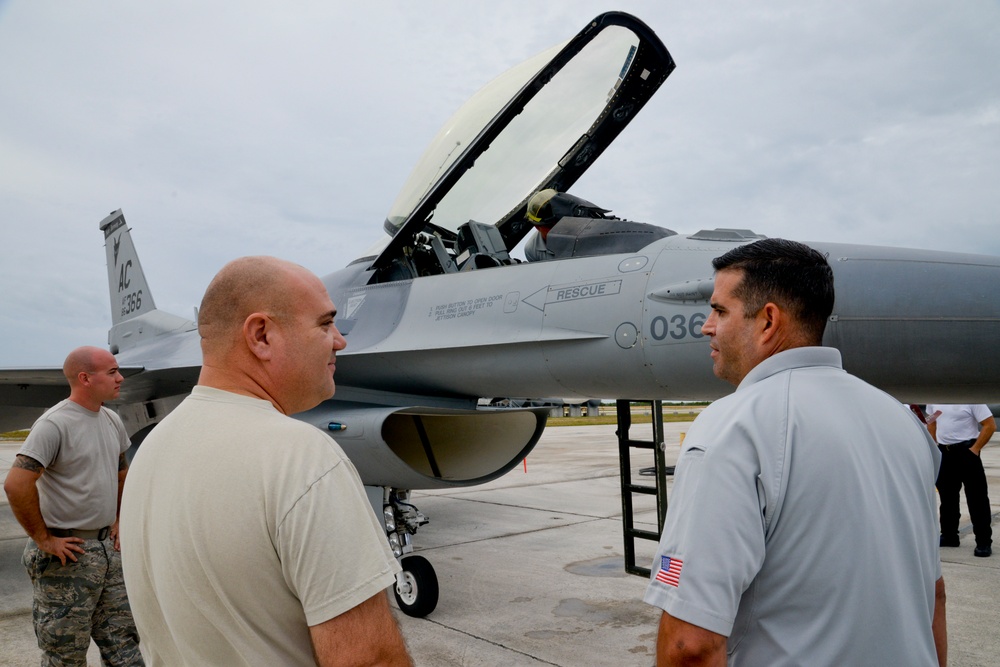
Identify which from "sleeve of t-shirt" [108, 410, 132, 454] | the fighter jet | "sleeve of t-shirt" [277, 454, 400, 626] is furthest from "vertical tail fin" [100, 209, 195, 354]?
"sleeve of t-shirt" [277, 454, 400, 626]

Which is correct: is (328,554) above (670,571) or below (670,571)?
above

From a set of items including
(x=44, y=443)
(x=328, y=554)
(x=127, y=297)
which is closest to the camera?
(x=328, y=554)

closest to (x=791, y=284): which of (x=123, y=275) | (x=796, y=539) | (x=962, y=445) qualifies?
(x=796, y=539)

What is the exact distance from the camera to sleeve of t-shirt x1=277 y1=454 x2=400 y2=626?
41.9 inches

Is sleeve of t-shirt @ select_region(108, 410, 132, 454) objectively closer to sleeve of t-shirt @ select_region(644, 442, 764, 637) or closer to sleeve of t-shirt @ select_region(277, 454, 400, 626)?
sleeve of t-shirt @ select_region(277, 454, 400, 626)

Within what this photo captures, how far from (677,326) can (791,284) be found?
7.24 ft

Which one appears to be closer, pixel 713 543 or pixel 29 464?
pixel 713 543

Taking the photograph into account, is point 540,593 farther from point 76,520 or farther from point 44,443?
point 44,443

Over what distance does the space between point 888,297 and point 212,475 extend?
2935mm

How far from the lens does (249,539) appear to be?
3.59 ft

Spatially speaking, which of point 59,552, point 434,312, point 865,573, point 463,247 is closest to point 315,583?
point 865,573

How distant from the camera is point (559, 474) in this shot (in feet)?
42.9

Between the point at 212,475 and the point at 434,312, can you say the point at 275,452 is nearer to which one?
the point at 212,475

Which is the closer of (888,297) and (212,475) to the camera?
(212,475)
